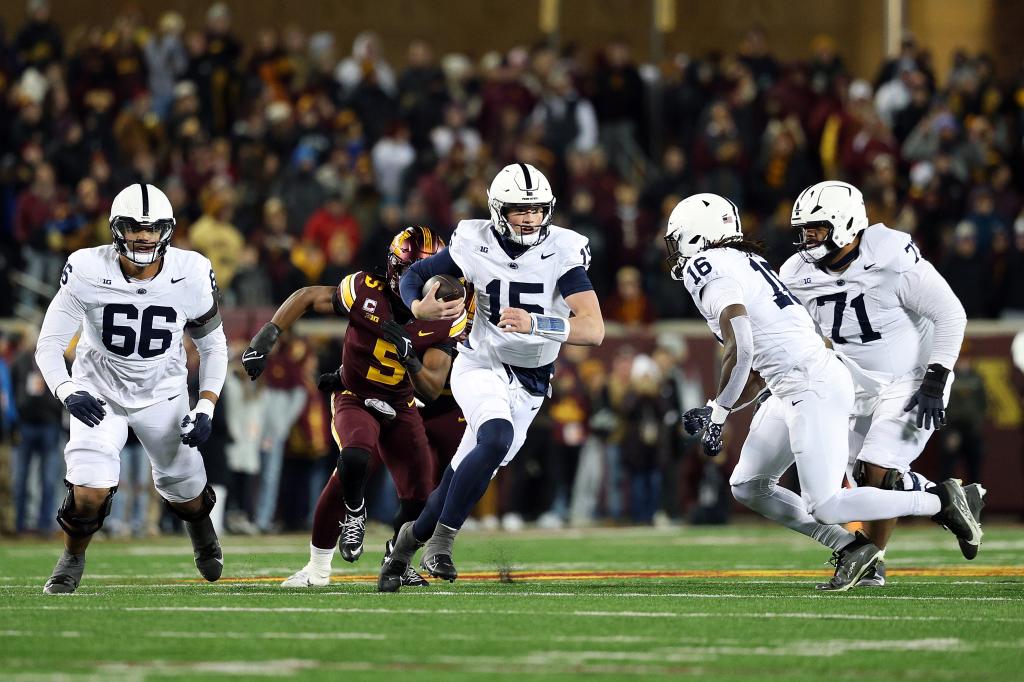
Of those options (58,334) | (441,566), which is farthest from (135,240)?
(441,566)

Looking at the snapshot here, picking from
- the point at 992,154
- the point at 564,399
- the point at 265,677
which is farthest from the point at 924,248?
the point at 265,677

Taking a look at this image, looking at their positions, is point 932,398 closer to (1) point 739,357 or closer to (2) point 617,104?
(1) point 739,357

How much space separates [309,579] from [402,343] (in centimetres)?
120

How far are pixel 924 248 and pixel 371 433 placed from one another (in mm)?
9782

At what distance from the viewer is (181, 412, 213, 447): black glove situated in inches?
312

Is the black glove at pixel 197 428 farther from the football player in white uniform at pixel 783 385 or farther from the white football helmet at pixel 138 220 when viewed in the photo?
the football player in white uniform at pixel 783 385

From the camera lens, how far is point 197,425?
7949 mm

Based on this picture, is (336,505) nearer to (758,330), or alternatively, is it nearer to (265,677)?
(758,330)

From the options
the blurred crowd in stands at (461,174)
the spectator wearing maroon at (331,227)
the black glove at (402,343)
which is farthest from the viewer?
the spectator wearing maroon at (331,227)

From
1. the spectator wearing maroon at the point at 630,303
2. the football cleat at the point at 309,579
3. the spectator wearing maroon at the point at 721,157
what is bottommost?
the football cleat at the point at 309,579

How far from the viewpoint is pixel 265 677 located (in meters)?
5.10

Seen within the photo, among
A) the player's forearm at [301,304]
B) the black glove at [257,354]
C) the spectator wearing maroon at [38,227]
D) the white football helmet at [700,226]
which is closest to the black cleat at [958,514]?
the white football helmet at [700,226]

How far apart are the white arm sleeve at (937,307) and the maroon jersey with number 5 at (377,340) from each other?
221cm

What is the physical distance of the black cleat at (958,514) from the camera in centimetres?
822
